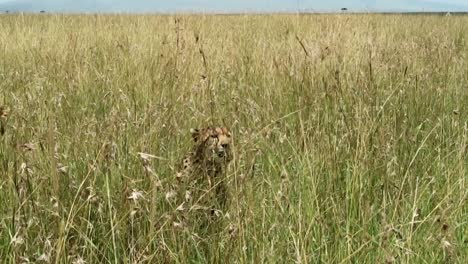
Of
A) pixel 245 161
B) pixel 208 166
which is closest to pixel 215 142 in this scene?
pixel 208 166

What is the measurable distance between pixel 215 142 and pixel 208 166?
0.11 m

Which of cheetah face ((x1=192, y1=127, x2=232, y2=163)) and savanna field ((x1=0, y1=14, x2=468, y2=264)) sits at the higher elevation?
cheetah face ((x1=192, y1=127, x2=232, y2=163))

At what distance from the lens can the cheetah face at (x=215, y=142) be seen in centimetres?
166

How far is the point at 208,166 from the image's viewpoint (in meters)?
1.74

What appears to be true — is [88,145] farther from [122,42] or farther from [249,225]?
[122,42]

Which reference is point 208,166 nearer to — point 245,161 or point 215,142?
point 215,142

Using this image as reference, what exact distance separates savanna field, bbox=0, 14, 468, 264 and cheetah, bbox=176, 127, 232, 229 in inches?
2.0

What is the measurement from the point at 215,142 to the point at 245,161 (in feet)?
1.19

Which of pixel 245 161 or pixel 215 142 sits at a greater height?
pixel 215 142

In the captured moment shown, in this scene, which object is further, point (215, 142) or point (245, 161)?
point (245, 161)

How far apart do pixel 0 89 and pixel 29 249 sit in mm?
2274

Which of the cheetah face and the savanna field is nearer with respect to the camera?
the savanna field

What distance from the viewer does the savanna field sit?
1.46 metres

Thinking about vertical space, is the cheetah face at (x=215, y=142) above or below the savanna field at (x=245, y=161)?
above
